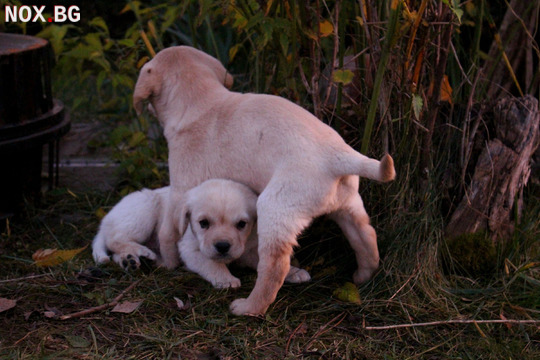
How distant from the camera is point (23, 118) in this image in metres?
3.74

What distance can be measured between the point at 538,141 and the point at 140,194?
2.14 metres

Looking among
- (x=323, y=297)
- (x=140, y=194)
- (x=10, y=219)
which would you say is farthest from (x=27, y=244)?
(x=323, y=297)

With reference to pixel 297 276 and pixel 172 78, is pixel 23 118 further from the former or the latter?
pixel 297 276

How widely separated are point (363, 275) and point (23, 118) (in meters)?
2.10

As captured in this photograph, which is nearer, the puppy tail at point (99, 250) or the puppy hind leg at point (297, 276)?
the puppy hind leg at point (297, 276)

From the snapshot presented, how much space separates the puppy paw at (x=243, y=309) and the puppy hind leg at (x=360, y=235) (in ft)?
1.77

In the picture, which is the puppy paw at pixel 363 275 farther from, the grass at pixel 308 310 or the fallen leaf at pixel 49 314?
the fallen leaf at pixel 49 314

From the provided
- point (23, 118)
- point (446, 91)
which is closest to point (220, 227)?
point (446, 91)

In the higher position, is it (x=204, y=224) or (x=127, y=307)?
(x=204, y=224)

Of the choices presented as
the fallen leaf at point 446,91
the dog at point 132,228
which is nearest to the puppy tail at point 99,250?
the dog at point 132,228

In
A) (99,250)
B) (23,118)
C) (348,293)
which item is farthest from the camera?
(23,118)

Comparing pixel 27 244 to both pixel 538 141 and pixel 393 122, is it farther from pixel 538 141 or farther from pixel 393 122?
pixel 538 141

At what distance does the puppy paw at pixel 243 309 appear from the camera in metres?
2.78

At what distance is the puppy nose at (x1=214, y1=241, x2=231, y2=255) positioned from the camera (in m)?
2.86
